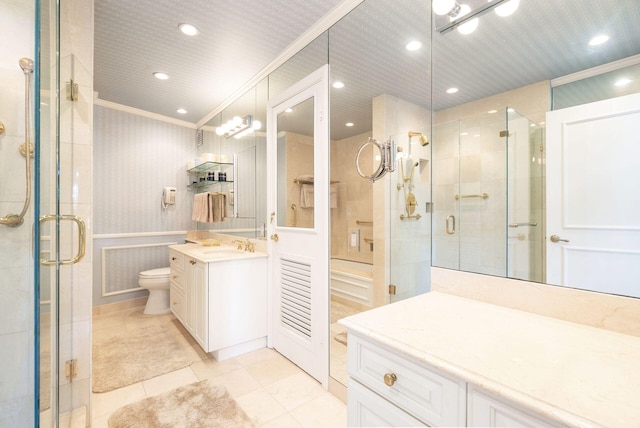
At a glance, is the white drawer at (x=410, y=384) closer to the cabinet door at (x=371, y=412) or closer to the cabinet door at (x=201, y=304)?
the cabinet door at (x=371, y=412)

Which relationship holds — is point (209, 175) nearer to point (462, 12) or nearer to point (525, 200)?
point (462, 12)

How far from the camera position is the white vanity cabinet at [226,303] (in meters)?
2.20

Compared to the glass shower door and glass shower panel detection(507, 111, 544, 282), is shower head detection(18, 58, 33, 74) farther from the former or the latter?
glass shower panel detection(507, 111, 544, 282)

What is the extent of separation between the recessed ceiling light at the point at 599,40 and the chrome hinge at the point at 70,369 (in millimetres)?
2785

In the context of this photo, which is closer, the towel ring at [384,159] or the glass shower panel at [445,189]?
the glass shower panel at [445,189]

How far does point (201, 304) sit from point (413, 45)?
94.1 inches

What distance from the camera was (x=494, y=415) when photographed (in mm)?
611

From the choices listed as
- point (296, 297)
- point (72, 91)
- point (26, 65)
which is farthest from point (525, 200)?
point (72, 91)

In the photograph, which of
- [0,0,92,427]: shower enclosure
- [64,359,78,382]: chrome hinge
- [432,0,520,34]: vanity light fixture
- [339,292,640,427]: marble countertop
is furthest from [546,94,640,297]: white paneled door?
[64,359,78,382]: chrome hinge

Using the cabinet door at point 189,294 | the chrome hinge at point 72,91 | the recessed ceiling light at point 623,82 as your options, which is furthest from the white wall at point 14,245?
the recessed ceiling light at point 623,82

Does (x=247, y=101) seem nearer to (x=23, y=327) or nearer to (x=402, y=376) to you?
(x=23, y=327)

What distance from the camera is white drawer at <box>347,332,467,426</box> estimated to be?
26.5 inches

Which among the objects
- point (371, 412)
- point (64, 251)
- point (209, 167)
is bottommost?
point (371, 412)

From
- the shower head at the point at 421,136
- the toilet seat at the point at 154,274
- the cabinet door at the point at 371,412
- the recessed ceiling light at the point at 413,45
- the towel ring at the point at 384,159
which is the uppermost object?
the recessed ceiling light at the point at 413,45
